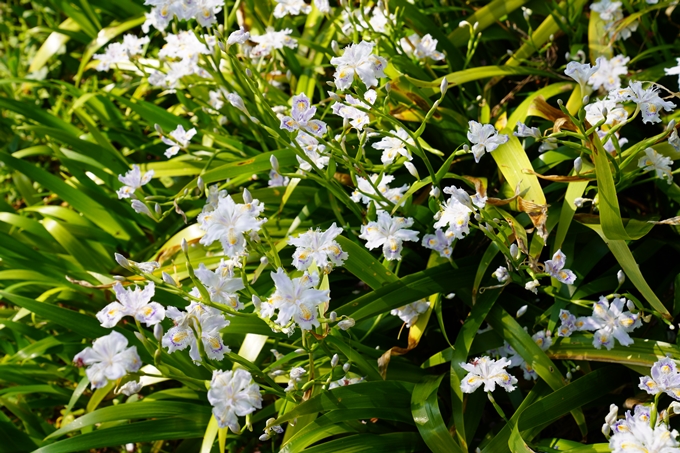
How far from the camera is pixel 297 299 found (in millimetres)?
1483

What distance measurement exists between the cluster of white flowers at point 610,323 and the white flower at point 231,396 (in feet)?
3.39

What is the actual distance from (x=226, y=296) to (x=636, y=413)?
1088 mm

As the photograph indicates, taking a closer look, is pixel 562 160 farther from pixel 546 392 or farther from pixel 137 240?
pixel 137 240

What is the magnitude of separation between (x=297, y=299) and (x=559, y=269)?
0.84 m

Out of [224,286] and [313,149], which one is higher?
[313,149]

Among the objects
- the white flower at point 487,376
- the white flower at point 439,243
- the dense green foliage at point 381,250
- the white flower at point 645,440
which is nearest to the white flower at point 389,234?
the dense green foliage at point 381,250

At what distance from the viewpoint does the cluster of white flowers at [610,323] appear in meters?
1.84

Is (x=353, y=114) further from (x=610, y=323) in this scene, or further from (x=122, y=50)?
(x=122, y=50)

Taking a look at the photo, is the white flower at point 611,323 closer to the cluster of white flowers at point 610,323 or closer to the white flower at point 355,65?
the cluster of white flowers at point 610,323

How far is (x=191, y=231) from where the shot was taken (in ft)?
8.20

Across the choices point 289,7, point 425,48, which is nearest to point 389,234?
point 425,48

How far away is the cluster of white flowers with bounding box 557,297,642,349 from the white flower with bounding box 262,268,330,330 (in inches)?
34.6

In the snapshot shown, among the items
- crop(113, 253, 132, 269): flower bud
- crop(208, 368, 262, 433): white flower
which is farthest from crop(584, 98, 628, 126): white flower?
crop(113, 253, 132, 269): flower bud

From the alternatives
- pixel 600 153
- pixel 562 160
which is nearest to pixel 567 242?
pixel 562 160
